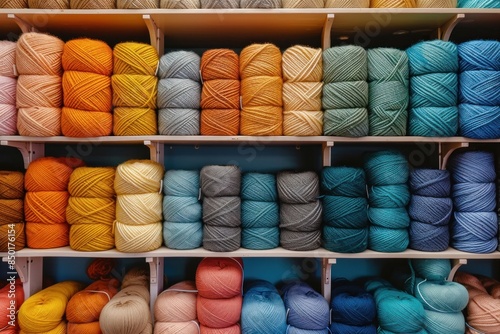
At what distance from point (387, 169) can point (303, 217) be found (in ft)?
1.37

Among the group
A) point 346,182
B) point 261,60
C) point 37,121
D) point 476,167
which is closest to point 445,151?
point 476,167

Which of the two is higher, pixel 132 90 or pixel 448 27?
pixel 448 27

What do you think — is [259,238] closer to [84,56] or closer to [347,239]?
[347,239]

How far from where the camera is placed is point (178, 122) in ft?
4.18

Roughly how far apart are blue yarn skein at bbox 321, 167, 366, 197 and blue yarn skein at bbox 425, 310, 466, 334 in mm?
598

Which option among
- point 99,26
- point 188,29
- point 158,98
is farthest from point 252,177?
point 99,26

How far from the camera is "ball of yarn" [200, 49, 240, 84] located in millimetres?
1277

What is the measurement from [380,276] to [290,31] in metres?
1.36

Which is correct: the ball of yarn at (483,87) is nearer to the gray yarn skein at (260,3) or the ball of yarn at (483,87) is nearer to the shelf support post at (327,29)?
the shelf support post at (327,29)

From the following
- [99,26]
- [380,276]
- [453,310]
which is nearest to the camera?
[453,310]

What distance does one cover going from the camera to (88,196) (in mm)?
1291

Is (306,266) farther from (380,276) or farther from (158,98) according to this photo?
(158,98)

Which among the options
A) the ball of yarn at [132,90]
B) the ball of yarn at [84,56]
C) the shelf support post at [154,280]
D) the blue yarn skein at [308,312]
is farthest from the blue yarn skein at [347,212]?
the ball of yarn at [84,56]

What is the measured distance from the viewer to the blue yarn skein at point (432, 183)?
1278 mm
